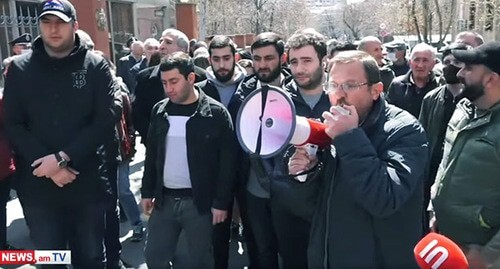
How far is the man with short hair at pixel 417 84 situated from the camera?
486cm

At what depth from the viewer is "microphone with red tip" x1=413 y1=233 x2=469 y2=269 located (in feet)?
5.16

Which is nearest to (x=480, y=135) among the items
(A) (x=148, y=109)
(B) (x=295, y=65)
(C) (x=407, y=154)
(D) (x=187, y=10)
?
(C) (x=407, y=154)

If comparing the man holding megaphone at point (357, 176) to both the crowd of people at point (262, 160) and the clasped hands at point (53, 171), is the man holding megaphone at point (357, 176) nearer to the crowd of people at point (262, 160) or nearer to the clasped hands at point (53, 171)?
the crowd of people at point (262, 160)

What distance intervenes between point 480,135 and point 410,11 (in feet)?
115

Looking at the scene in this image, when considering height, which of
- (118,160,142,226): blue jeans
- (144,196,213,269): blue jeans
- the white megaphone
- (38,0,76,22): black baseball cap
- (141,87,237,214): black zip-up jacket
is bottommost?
(118,160,142,226): blue jeans

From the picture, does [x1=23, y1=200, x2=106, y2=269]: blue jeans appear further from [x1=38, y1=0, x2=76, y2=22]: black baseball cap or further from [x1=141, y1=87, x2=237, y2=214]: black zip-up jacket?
[x1=38, y1=0, x2=76, y2=22]: black baseball cap

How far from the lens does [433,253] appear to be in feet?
5.23

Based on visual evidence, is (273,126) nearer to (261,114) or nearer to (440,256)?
(261,114)

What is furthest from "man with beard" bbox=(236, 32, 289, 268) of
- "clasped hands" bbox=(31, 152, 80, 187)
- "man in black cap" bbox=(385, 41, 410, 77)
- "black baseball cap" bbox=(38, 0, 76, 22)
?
"man in black cap" bbox=(385, 41, 410, 77)

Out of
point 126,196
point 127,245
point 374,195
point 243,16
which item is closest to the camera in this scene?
point 374,195

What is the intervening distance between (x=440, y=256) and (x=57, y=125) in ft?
7.94

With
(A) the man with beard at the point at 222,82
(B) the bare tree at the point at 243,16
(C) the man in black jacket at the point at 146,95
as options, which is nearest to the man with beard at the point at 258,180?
(A) the man with beard at the point at 222,82

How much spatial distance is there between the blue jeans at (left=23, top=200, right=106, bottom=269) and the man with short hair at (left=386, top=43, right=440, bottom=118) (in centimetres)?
307

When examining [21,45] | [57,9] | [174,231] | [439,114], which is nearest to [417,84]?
[439,114]
